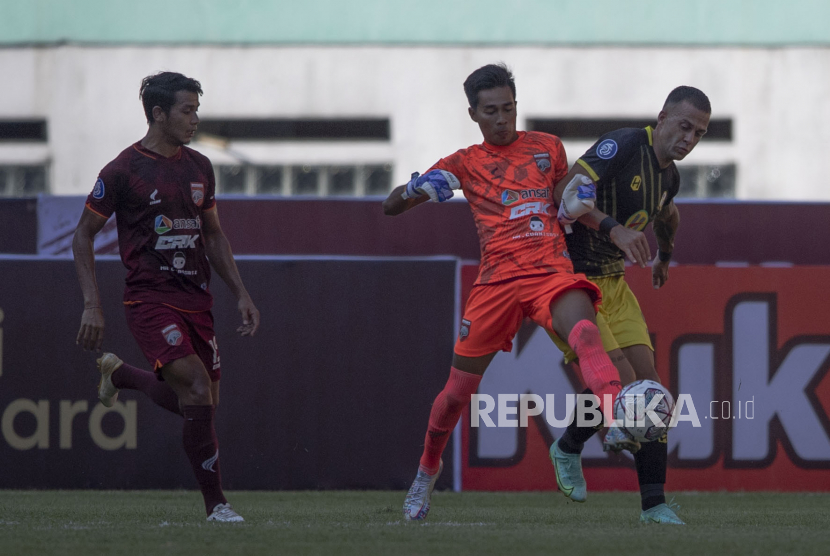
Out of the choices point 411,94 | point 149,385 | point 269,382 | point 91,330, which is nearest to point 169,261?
Result: point 91,330

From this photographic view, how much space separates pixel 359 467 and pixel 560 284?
3203 millimetres

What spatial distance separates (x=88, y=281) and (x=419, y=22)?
13.5m

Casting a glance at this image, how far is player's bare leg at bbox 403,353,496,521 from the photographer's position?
5102mm

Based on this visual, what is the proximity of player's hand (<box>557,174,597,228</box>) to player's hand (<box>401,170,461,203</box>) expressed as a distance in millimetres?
481

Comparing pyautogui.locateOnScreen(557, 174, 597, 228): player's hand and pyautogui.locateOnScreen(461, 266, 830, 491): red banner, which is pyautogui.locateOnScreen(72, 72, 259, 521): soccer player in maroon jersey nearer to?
pyautogui.locateOnScreen(557, 174, 597, 228): player's hand

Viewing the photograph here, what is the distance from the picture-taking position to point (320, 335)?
7762mm

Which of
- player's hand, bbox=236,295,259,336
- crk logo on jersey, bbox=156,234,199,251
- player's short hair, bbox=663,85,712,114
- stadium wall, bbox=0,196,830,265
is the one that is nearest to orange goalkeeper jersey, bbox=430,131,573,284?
player's short hair, bbox=663,85,712,114

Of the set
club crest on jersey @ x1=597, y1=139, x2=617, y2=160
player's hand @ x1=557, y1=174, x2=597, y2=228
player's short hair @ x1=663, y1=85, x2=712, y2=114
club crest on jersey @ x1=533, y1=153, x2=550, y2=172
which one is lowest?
player's hand @ x1=557, y1=174, x2=597, y2=228

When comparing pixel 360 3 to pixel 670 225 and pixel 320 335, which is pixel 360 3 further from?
pixel 670 225

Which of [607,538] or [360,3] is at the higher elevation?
[360,3]

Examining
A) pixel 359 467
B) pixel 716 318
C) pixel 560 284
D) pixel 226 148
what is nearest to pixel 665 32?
pixel 226 148

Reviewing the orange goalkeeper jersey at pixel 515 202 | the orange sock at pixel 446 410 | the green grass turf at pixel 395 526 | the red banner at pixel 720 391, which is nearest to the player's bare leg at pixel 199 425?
the green grass turf at pixel 395 526

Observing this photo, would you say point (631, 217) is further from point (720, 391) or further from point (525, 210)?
point (720, 391)

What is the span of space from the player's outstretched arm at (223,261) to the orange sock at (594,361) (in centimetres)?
153
